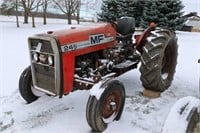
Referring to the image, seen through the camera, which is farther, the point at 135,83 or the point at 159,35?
the point at 135,83

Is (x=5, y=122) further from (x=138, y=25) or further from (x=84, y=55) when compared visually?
(x=138, y=25)

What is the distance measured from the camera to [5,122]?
4.40 m

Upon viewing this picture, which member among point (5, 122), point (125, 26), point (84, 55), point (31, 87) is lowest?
point (5, 122)

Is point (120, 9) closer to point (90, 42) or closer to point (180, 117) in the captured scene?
point (90, 42)

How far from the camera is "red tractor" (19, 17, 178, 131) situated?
4066 mm

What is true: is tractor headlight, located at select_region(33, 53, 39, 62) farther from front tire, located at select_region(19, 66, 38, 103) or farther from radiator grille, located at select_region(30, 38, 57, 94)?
front tire, located at select_region(19, 66, 38, 103)

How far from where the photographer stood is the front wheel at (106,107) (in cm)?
388

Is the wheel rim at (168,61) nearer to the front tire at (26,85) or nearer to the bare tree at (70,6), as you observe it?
the front tire at (26,85)

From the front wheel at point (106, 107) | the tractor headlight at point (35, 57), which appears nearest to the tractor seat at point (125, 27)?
the front wheel at point (106, 107)

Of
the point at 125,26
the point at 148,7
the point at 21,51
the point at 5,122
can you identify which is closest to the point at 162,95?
the point at 125,26

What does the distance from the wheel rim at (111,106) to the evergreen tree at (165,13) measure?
33.7 ft

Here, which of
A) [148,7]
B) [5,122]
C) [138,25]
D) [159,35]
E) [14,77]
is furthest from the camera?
[138,25]

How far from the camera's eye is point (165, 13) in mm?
14312

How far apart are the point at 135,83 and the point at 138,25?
996 centimetres
